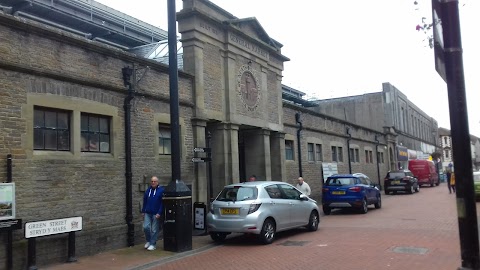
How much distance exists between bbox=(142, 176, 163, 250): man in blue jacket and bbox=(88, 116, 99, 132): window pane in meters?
1.91

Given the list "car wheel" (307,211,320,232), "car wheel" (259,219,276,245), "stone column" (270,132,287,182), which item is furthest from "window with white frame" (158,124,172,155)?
"stone column" (270,132,287,182)

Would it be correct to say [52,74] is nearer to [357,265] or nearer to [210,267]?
[210,267]

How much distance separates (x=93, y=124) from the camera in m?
11.0

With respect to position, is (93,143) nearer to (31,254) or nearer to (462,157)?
(31,254)

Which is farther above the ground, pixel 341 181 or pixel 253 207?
pixel 341 181

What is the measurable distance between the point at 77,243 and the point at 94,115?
10.0ft

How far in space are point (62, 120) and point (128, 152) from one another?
1.95m

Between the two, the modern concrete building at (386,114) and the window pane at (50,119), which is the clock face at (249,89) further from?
the modern concrete building at (386,114)

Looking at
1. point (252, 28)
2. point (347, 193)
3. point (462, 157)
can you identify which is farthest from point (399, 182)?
point (462, 157)

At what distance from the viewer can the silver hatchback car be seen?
1108 centimetres

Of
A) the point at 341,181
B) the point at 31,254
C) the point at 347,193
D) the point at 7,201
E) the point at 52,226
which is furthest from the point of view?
the point at 341,181

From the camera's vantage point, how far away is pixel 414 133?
5641cm

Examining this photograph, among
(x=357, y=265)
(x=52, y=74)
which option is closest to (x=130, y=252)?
(x=52, y=74)

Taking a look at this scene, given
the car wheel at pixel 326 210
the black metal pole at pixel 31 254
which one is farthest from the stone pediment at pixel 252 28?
the black metal pole at pixel 31 254
